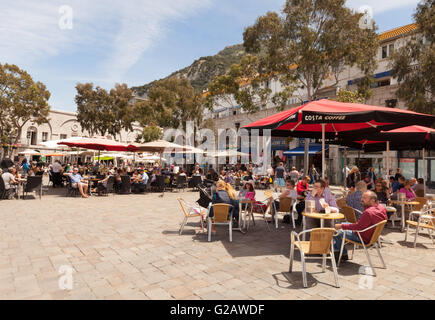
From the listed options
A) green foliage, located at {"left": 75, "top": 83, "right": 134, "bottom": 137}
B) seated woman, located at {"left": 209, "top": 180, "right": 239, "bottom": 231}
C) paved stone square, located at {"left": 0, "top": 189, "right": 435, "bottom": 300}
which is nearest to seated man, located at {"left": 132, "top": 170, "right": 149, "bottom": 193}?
paved stone square, located at {"left": 0, "top": 189, "right": 435, "bottom": 300}

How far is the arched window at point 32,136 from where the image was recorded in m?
44.7

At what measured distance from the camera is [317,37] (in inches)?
693

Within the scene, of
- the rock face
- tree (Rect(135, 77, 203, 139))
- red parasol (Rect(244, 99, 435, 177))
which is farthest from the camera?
the rock face

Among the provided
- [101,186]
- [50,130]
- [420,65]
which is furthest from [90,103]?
[420,65]

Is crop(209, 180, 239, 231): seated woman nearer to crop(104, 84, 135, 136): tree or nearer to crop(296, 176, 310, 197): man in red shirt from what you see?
crop(296, 176, 310, 197): man in red shirt

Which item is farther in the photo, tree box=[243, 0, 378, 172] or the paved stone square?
tree box=[243, 0, 378, 172]

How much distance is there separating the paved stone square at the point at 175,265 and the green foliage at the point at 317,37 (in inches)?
538

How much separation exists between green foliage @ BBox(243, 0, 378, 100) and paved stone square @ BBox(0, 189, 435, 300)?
13.7m

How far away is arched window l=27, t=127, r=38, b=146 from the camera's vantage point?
44.7 metres

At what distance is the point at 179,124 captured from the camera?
Answer: 3091 centimetres

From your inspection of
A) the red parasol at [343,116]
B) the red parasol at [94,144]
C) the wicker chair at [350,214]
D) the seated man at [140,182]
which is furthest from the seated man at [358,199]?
the red parasol at [94,144]

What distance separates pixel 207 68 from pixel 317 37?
11051 centimetres
